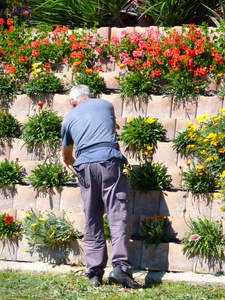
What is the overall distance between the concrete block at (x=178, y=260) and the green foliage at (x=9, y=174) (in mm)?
2065

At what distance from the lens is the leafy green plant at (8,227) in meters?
5.66

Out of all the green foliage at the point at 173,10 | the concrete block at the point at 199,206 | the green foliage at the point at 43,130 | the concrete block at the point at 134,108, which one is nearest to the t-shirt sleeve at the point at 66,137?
the green foliage at the point at 43,130

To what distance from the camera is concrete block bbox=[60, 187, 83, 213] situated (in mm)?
5730

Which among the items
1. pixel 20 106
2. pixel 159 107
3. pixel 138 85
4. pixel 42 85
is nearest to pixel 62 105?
pixel 42 85

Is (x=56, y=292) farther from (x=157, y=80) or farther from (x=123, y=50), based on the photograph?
(x=123, y=50)

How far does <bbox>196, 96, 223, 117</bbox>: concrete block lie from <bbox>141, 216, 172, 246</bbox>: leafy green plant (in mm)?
1392

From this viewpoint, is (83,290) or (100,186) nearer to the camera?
(83,290)

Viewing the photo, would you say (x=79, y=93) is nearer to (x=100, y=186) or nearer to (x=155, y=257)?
(x=100, y=186)

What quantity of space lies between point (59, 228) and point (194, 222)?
4.71ft

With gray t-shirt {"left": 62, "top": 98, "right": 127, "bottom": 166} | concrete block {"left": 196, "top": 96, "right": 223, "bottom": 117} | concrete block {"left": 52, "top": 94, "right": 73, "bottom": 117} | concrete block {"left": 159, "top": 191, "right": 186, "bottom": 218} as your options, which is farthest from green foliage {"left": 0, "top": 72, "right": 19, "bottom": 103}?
concrete block {"left": 159, "top": 191, "right": 186, "bottom": 218}

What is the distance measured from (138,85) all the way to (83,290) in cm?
268

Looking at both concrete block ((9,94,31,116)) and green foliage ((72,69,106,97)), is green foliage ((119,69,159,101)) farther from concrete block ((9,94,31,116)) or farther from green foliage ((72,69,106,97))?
concrete block ((9,94,31,116))

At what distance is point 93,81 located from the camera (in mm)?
6414

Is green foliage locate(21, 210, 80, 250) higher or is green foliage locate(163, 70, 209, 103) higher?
green foliage locate(163, 70, 209, 103)
